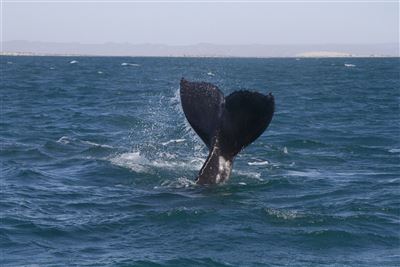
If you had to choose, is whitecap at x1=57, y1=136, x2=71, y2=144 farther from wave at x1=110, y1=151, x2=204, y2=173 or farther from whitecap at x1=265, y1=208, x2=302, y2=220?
whitecap at x1=265, y1=208, x2=302, y2=220

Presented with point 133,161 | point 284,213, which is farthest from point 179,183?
point 133,161

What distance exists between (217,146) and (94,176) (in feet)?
9.54

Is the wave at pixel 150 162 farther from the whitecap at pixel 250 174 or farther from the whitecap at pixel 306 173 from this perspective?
the whitecap at pixel 306 173

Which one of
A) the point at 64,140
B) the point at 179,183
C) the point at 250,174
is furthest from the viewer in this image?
the point at 64,140

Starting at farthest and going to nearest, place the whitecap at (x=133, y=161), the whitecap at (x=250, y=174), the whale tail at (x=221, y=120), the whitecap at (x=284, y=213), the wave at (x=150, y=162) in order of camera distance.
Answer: the wave at (x=150, y=162) → the whitecap at (x=133, y=161) → the whitecap at (x=250, y=174) → the whale tail at (x=221, y=120) → the whitecap at (x=284, y=213)

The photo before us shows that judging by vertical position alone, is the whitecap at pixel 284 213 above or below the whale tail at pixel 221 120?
below

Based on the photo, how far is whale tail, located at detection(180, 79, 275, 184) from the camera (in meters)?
9.74

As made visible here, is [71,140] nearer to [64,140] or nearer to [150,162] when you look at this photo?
[64,140]

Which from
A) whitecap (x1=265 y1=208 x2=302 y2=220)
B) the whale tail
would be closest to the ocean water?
whitecap (x1=265 y1=208 x2=302 y2=220)

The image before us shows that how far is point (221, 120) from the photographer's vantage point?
33.4ft

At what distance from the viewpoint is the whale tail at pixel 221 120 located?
32.0 feet

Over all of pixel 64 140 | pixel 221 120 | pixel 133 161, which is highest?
pixel 221 120

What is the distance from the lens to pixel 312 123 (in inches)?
849

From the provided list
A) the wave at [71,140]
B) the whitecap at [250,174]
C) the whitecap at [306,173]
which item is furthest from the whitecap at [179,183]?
the wave at [71,140]
